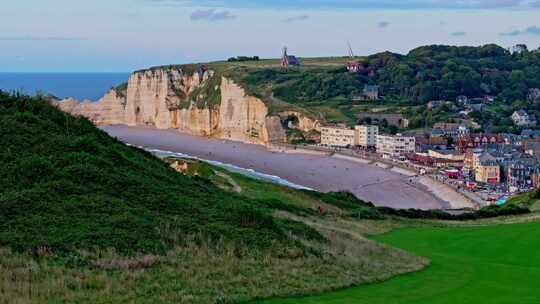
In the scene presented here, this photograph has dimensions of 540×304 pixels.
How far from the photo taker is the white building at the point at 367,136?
290 ft

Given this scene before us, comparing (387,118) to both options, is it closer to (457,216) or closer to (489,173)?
(489,173)

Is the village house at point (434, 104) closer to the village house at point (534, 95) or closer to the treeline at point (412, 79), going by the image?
the treeline at point (412, 79)

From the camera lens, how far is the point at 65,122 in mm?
22172

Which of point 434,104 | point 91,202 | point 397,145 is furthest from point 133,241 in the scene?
point 434,104

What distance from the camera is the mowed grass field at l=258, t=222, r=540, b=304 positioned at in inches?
486

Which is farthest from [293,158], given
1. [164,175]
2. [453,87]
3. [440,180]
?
[164,175]

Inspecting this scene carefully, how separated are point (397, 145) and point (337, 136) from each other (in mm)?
9560

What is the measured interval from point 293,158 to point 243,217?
6615 cm

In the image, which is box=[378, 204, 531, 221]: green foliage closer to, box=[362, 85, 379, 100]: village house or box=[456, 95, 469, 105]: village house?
box=[362, 85, 379, 100]: village house

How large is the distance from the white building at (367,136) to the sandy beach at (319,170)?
301 inches

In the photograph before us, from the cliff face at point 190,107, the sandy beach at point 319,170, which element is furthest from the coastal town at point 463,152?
the cliff face at point 190,107

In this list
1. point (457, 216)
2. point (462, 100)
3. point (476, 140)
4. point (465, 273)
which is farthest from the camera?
point (462, 100)

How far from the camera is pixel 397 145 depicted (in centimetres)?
8288

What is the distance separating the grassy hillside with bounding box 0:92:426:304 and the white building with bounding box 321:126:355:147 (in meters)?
69.3
